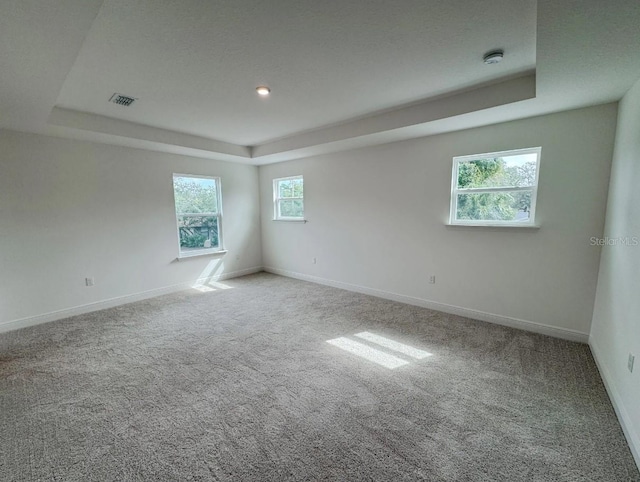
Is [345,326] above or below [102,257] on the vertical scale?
below

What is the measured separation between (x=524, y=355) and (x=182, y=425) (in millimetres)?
2973

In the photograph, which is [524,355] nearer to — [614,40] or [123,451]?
[614,40]

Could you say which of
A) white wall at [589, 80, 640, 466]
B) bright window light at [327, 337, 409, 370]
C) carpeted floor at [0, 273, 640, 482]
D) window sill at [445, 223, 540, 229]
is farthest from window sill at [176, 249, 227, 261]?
white wall at [589, 80, 640, 466]

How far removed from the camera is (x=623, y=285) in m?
2.03

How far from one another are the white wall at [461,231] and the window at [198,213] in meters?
1.44

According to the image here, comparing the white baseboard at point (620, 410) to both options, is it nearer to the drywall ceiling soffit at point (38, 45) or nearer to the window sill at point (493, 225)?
the window sill at point (493, 225)

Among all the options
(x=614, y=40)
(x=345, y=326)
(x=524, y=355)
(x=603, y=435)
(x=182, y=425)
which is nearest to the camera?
(x=614, y=40)

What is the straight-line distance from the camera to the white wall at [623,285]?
68.1 inches

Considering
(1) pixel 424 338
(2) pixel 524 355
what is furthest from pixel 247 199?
(2) pixel 524 355

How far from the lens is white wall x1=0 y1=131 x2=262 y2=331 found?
3.32 metres

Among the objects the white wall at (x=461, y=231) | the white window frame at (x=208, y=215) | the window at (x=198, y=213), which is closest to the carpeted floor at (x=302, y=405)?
the white wall at (x=461, y=231)

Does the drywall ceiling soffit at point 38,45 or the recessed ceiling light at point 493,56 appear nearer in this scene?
the drywall ceiling soffit at point 38,45

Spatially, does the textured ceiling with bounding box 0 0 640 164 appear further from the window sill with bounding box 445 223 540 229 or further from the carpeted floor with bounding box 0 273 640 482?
the carpeted floor with bounding box 0 273 640 482

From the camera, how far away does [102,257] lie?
13.2ft
